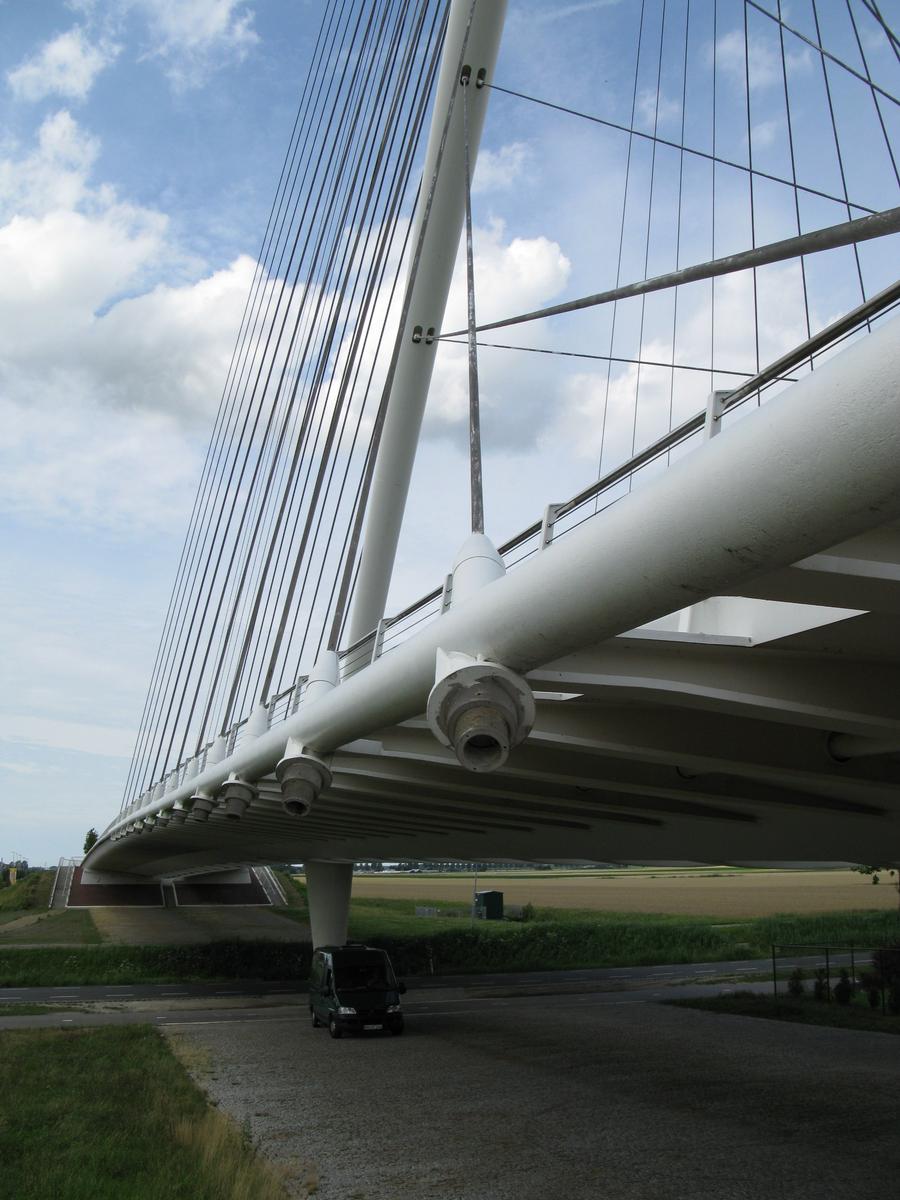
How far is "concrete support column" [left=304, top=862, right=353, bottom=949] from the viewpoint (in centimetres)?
3591

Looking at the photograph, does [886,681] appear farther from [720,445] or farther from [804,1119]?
[804,1119]

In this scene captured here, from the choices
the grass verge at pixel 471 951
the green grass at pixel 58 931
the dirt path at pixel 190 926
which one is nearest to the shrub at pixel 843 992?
the grass verge at pixel 471 951

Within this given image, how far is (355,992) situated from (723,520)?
21.0m

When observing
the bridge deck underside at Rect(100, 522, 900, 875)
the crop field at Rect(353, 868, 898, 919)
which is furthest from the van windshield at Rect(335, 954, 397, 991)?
the crop field at Rect(353, 868, 898, 919)

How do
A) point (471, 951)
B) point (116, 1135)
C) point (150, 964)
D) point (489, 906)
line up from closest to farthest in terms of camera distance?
point (116, 1135) → point (150, 964) → point (471, 951) → point (489, 906)

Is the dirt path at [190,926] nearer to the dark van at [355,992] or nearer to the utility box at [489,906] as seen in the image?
the utility box at [489,906]

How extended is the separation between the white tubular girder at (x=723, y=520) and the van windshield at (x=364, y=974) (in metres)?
18.3

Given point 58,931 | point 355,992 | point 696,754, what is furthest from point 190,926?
point 696,754

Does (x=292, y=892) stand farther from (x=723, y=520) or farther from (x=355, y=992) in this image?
(x=723, y=520)

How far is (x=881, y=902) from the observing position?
63375 mm

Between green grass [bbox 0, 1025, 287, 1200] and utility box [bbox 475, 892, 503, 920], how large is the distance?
4319cm

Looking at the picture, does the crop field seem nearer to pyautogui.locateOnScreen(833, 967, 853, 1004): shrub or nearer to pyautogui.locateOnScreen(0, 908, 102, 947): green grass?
pyautogui.locateOnScreen(0, 908, 102, 947): green grass

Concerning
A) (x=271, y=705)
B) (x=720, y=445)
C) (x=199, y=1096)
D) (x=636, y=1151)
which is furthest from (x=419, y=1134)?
(x=720, y=445)

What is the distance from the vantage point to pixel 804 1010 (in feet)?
85.9
